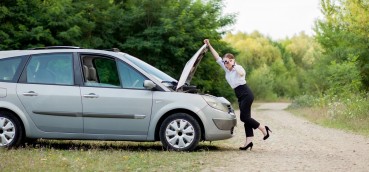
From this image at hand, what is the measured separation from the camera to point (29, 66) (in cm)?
1094

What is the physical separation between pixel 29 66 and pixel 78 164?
3.01 metres

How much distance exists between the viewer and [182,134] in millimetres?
10648

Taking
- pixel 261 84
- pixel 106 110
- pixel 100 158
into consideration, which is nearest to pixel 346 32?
pixel 106 110

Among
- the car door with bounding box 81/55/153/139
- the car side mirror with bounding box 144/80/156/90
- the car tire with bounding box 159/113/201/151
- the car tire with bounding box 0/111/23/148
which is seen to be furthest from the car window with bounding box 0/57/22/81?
the car tire with bounding box 159/113/201/151

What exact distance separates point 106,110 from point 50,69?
1.28m

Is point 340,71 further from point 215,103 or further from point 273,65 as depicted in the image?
point 273,65

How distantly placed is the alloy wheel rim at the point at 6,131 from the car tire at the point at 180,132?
2.51 metres

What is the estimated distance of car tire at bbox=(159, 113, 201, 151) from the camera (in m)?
10.6

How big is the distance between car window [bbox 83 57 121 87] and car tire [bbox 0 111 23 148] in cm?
138

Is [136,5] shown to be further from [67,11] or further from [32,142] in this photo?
[32,142]

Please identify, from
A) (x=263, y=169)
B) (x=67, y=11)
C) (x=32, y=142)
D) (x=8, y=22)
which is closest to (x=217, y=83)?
(x=67, y=11)

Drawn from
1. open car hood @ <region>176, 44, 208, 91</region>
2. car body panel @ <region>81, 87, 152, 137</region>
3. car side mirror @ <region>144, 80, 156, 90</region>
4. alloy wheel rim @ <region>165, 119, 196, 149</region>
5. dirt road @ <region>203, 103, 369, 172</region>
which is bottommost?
dirt road @ <region>203, 103, 369, 172</region>

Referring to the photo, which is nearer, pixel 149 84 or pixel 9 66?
pixel 149 84

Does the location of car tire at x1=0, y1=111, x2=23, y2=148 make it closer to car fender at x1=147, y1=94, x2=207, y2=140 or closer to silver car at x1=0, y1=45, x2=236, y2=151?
silver car at x1=0, y1=45, x2=236, y2=151
